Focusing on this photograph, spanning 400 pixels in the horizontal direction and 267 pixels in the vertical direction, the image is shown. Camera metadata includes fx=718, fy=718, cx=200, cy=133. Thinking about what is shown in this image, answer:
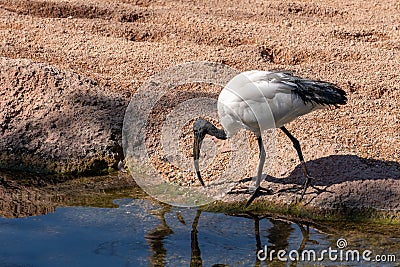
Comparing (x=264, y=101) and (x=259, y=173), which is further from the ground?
(x=264, y=101)

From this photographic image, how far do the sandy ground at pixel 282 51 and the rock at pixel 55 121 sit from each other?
35 centimetres

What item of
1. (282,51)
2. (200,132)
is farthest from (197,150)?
(282,51)

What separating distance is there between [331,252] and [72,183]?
207cm

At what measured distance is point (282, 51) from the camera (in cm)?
808

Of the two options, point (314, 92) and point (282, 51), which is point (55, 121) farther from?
point (282, 51)

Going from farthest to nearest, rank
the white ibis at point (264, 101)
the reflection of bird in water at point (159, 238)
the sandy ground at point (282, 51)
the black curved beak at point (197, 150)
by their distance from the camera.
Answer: the sandy ground at point (282, 51) < the black curved beak at point (197, 150) < the white ibis at point (264, 101) < the reflection of bird in water at point (159, 238)

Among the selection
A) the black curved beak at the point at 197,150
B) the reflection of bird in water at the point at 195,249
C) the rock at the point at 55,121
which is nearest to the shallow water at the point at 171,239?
the reflection of bird in water at the point at 195,249

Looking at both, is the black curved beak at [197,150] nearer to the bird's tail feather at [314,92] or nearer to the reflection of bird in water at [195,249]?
the reflection of bird in water at [195,249]

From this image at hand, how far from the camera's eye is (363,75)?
23.8ft

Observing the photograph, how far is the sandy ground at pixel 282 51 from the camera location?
5391 mm

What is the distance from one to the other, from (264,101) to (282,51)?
3166 mm

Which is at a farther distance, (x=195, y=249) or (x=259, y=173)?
(x=259, y=173)
